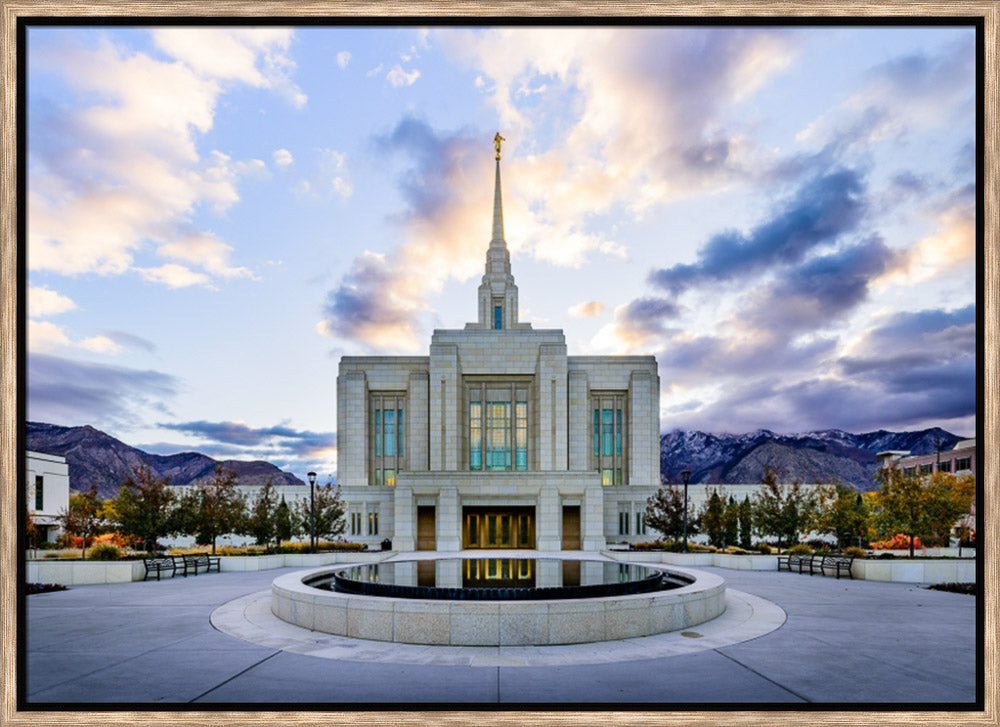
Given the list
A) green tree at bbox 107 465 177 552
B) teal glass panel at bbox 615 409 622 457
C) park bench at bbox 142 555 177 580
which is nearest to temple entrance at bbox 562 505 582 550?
teal glass panel at bbox 615 409 622 457

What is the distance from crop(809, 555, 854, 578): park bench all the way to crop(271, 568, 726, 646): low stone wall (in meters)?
14.9

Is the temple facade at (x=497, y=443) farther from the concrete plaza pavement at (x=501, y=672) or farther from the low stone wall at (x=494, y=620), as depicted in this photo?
the low stone wall at (x=494, y=620)

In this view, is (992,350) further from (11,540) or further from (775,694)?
(11,540)

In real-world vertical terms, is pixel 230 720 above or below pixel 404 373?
below

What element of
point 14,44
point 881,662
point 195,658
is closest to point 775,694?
point 881,662

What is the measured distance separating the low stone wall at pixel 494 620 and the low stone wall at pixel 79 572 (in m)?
14.1

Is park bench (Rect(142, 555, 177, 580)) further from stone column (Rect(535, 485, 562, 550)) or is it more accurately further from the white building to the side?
the white building to the side

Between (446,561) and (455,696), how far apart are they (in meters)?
12.3

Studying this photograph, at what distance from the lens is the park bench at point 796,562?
26375 mm

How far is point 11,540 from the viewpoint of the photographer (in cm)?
704

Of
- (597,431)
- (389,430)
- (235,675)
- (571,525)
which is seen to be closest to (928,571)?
(571,525)

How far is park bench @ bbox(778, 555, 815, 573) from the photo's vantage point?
86.5 feet

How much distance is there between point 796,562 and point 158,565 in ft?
82.2

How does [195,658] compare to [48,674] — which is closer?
[48,674]
